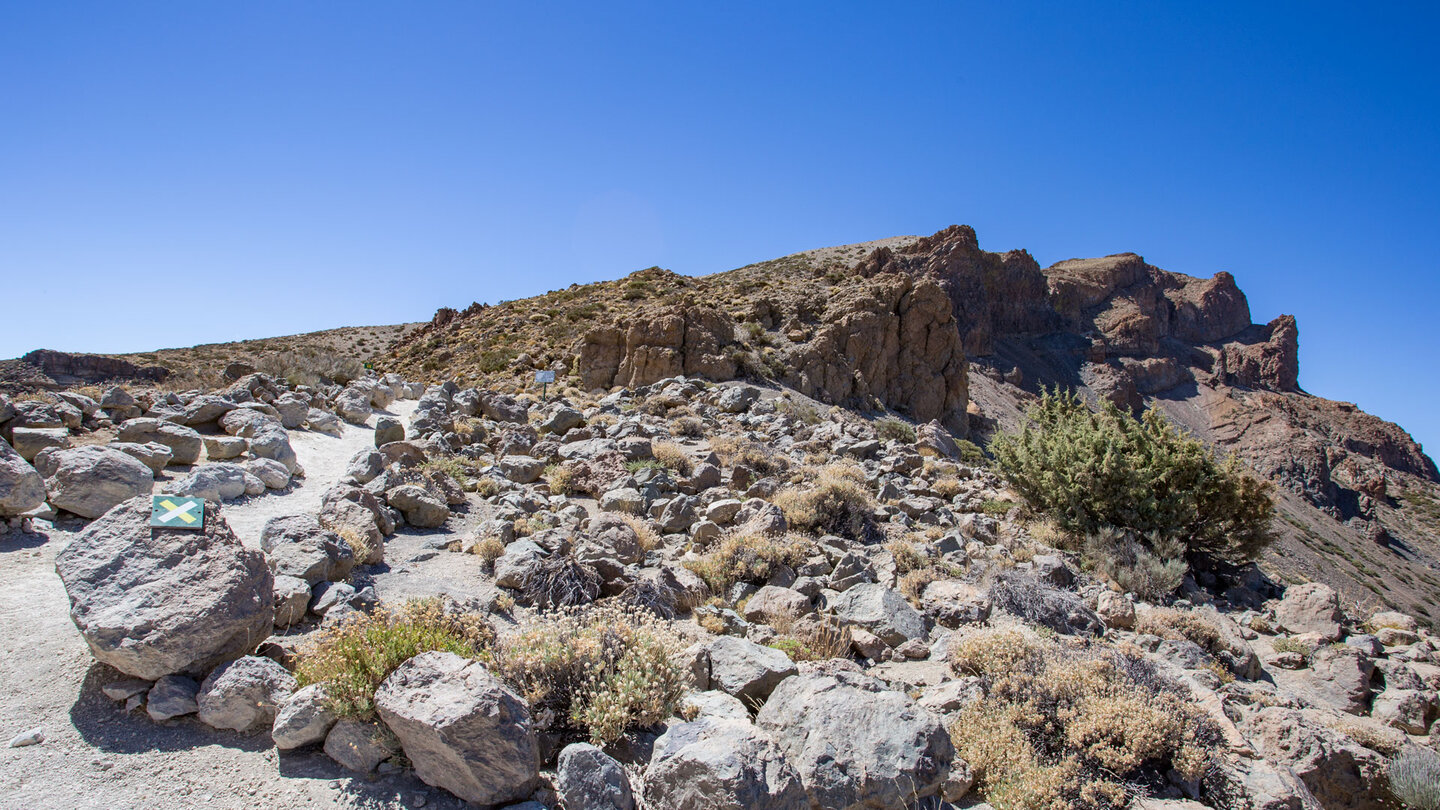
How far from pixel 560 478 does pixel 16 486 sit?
19.5ft

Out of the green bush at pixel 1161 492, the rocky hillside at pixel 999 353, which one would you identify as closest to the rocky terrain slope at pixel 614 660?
the green bush at pixel 1161 492

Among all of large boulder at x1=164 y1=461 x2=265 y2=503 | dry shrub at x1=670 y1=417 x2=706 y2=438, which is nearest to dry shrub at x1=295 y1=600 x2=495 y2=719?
large boulder at x1=164 y1=461 x2=265 y2=503

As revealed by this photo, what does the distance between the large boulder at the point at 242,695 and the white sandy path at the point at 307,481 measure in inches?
110

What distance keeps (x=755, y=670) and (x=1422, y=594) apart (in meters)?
63.6

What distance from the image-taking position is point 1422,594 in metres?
43.4

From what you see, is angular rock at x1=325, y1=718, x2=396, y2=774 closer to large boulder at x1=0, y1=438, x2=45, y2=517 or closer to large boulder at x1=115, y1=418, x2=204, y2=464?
large boulder at x1=0, y1=438, x2=45, y2=517

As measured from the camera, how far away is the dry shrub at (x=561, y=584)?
5.64m

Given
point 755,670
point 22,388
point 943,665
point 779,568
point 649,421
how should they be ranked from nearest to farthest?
point 755,670 → point 943,665 → point 779,568 → point 649,421 → point 22,388

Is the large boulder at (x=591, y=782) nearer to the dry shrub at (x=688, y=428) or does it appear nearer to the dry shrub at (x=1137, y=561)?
the dry shrub at (x=1137, y=561)

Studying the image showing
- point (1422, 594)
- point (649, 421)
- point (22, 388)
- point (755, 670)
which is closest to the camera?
point (755, 670)

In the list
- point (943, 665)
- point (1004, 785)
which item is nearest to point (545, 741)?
point (1004, 785)

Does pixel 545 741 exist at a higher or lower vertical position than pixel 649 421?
lower

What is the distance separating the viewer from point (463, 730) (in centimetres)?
294

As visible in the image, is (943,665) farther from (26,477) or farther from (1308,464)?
(1308,464)
